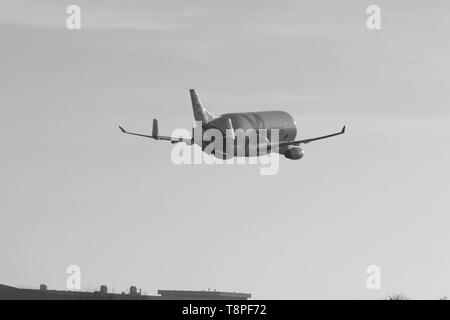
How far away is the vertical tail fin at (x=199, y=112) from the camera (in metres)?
190

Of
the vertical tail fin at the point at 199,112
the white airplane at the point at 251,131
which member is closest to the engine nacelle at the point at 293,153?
the white airplane at the point at 251,131

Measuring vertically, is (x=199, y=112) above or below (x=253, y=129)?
above

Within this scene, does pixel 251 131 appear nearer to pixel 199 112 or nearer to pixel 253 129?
pixel 253 129

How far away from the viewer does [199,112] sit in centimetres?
19088

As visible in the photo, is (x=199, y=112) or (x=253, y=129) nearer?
(x=253, y=129)

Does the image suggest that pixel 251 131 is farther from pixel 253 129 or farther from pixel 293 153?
pixel 293 153

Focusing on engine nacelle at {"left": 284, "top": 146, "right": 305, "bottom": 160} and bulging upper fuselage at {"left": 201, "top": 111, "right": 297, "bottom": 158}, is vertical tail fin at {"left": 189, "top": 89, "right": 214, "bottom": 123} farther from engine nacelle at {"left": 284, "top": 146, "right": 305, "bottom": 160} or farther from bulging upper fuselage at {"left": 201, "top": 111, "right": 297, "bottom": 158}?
engine nacelle at {"left": 284, "top": 146, "right": 305, "bottom": 160}

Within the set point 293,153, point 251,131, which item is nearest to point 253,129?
point 251,131

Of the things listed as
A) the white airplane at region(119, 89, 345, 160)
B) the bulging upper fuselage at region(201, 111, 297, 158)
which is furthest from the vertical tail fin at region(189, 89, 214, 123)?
the bulging upper fuselage at region(201, 111, 297, 158)

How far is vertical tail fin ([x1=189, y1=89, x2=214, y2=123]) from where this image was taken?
622ft

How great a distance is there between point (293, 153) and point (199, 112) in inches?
562
